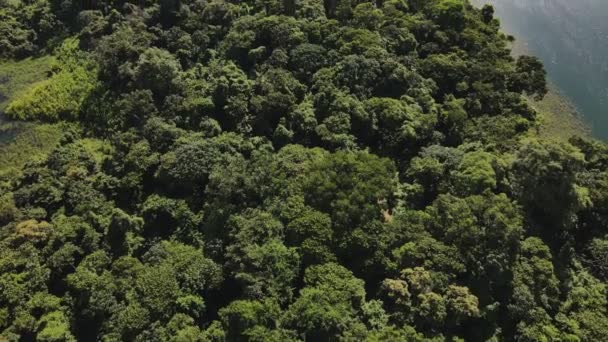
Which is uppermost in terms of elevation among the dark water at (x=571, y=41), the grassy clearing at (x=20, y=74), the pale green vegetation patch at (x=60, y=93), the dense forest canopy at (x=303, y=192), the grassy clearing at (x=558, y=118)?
the dark water at (x=571, y=41)

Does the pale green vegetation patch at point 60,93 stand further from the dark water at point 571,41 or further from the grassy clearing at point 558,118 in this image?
the dark water at point 571,41

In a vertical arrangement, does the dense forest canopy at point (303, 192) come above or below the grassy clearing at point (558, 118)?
below

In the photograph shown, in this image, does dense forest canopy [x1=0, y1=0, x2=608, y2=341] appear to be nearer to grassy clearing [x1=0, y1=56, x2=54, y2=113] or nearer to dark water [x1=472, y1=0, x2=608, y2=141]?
grassy clearing [x1=0, y1=56, x2=54, y2=113]

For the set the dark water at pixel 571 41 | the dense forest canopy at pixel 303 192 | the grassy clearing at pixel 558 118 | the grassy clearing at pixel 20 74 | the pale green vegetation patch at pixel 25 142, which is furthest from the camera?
the dark water at pixel 571 41

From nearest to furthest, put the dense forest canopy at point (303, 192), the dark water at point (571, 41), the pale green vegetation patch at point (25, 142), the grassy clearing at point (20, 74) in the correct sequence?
1. the dense forest canopy at point (303, 192)
2. the pale green vegetation patch at point (25, 142)
3. the grassy clearing at point (20, 74)
4. the dark water at point (571, 41)

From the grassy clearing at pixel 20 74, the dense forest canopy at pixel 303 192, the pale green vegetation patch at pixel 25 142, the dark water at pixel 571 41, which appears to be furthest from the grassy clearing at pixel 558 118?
the grassy clearing at pixel 20 74

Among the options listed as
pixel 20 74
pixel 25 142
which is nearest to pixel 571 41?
pixel 25 142

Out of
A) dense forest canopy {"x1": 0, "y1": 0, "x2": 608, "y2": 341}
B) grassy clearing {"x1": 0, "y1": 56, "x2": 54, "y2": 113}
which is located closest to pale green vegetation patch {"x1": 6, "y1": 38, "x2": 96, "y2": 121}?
dense forest canopy {"x1": 0, "y1": 0, "x2": 608, "y2": 341}
